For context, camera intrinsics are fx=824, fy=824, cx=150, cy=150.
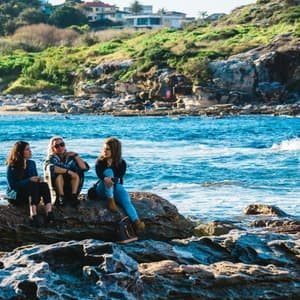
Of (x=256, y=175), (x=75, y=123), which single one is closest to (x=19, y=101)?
(x=75, y=123)

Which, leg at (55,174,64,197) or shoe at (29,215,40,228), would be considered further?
leg at (55,174,64,197)

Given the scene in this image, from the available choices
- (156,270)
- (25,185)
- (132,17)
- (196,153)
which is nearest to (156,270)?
(156,270)

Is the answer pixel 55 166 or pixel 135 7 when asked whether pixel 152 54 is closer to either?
pixel 55 166

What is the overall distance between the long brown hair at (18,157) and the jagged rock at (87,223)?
0.45 metres

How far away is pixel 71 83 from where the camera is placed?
81.2 m

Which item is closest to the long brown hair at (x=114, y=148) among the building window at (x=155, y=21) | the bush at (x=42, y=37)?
the bush at (x=42, y=37)

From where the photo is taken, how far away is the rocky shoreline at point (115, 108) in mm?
61344

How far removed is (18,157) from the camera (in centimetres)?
944

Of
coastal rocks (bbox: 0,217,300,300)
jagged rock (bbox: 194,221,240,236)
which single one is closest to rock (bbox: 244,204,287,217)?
jagged rock (bbox: 194,221,240,236)

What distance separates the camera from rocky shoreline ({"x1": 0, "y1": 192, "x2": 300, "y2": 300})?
702 centimetres

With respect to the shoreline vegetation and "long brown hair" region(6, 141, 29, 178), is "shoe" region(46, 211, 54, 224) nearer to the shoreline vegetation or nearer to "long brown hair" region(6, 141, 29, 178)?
"long brown hair" region(6, 141, 29, 178)

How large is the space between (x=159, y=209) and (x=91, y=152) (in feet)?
69.0

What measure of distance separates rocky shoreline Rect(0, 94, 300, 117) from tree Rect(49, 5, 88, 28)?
46.5 metres

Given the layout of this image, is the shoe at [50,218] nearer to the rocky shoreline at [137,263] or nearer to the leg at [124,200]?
the rocky shoreline at [137,263]
